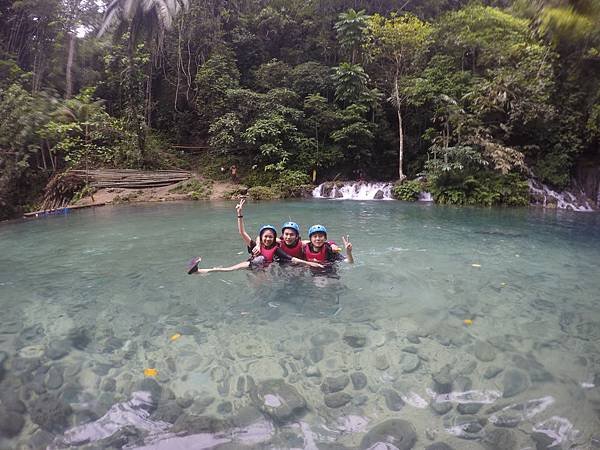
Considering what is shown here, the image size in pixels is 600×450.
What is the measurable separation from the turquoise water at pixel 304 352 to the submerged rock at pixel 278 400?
0.05 feet

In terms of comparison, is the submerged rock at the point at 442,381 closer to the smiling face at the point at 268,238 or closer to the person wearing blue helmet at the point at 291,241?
the person wearing blue helmet at the point at 291,241

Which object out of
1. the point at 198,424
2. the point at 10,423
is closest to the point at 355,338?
the point at 198,424

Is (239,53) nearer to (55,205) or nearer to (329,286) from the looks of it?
(55,205)

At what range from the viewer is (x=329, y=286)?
609 centimetres

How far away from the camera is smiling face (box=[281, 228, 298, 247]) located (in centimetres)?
646

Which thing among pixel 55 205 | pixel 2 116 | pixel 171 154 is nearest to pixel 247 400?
pixel 2 116

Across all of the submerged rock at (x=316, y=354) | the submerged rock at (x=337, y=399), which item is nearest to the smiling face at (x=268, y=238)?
the submerged rock at (x=316, y=354)

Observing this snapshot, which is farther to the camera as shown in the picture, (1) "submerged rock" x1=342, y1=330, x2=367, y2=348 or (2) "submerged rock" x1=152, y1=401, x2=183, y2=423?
(1) "submerged rock" x1=342, y1=330, x2=367, y2=348

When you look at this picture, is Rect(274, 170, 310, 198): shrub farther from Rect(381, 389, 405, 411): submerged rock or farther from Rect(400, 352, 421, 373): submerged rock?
Rect(381, 389, 405, 411): submerged rock

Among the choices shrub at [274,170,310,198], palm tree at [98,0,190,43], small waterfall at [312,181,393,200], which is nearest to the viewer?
palm tree at [98,0,190,43]

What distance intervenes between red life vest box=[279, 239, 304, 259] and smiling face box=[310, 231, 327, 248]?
0.24m

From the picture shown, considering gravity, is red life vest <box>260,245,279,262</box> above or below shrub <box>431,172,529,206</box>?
below

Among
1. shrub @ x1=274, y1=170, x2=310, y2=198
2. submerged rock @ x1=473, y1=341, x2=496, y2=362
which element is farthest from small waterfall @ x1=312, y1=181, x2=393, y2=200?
submerged rock @ x1=473, y1=341, x2=496, y2=362

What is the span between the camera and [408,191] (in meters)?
20.6
